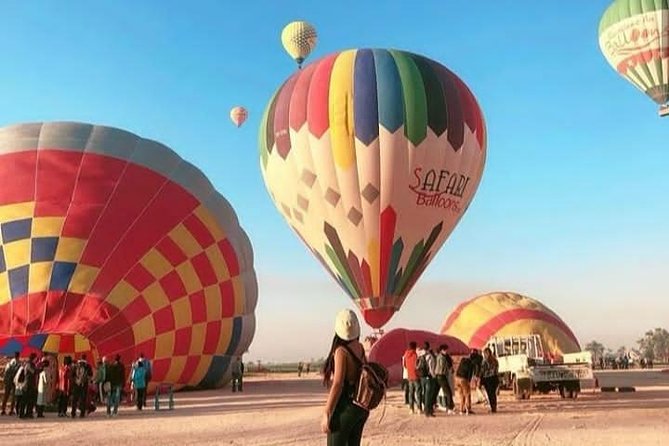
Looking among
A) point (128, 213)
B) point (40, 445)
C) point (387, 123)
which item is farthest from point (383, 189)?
point (40, 445)

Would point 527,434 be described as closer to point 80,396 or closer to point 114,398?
point 114,398

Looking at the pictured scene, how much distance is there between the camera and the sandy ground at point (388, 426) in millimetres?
8727

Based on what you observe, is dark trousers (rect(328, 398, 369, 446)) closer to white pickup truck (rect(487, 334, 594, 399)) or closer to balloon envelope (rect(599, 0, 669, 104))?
white pickup truck (rect(487, 334, 594, 399))

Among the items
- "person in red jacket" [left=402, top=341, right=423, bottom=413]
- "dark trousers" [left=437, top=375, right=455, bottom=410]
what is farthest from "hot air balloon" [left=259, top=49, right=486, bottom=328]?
"dark trousers" [left=437, top=375, right=455, bottom=410]

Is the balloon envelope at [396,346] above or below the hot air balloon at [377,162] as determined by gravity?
below

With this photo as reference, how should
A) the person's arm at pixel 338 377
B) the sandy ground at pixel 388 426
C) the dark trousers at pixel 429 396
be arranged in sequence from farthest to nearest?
the dark trousers at pixel 429 396 < the sandy ground at pixel 388 426 < the person's arm at pixel 338 377

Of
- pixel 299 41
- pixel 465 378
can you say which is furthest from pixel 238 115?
pixel 465 378

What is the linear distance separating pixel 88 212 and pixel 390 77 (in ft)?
27.9

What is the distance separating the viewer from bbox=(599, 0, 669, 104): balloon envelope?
3033 centimetres

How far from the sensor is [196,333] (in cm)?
1712

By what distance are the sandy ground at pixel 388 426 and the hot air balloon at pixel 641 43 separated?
68.4ft

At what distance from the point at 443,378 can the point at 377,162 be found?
8889mm

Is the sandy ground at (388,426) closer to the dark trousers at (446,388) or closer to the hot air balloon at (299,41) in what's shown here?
the dark trousers at (446,388)

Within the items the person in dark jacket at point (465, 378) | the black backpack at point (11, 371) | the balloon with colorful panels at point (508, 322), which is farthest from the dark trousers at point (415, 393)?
the balloon with colorful panels at point (508, 322)
